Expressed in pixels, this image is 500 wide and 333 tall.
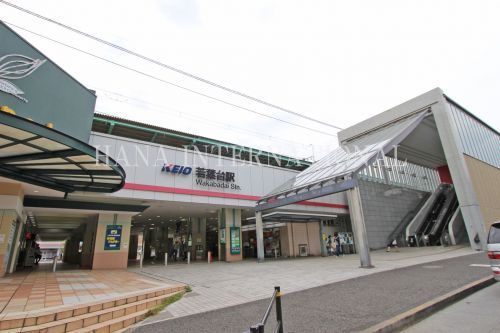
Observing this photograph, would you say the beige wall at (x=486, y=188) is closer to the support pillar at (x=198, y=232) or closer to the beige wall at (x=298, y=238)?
the beige wall at (x=298, y=238)

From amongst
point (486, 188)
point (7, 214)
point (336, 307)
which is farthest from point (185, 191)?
point (486, 188)

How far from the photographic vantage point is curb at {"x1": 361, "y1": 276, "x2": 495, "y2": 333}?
168 inches

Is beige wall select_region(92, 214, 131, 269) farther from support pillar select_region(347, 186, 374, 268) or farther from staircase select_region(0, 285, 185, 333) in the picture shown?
support pillar select_region(347, 186, 374, 268)

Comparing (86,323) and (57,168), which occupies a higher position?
(57,168)

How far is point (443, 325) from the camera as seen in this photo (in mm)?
A: 4492

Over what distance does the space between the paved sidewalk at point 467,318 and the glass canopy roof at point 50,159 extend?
7.75 meters

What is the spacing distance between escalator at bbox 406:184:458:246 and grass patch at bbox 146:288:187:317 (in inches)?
900

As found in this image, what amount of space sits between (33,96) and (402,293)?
1415 cm

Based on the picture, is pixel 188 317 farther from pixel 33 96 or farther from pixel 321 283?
pixel 33 96

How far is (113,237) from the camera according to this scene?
1638 centimetres

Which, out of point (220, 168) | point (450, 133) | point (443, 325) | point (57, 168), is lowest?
point (443, 325)

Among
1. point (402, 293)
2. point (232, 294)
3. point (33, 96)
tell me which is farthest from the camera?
point (33, 96)

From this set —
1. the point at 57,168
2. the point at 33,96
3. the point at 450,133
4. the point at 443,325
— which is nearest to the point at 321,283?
the point at 443,325

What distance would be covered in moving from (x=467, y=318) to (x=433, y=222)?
24.3 m
